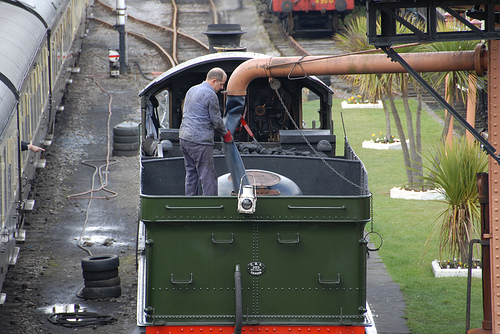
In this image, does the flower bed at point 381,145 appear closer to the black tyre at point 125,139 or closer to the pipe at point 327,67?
the black tyre at point 125,139

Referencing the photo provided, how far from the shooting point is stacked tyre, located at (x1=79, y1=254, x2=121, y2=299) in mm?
9344

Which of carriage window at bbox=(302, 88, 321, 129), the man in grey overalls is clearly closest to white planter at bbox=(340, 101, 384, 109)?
carriage window at bbox=(302, 88, 321, 129)

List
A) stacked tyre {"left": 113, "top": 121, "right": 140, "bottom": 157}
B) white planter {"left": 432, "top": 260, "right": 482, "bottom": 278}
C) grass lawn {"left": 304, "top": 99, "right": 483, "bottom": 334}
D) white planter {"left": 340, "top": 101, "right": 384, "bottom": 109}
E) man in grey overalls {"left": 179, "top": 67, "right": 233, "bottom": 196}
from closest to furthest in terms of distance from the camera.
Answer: man in grey overalls {"left": 179, "top": 67, "right": 233, "bottom": 196}
grass lawn {"left": 304, "top": 99, "right": 483, "bottom": 334}
white planter {"left": 432, "top": 260, "right": 482, "bottom": 278}
stacked tyre {"left": 113, "top": 121, "right": 140, "bottom": 157}
white planter {"left": 340, "top": 101, "right": 384, "bottom": 109}

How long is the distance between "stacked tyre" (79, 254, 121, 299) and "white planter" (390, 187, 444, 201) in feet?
23.6

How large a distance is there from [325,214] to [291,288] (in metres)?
0.74

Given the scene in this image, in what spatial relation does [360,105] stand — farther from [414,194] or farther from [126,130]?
[126,130]

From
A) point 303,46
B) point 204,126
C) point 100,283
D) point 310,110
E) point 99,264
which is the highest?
point 303,46

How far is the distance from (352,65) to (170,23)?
2638 cm

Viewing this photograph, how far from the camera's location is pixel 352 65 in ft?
22.9

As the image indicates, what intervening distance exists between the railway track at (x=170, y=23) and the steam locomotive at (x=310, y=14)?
132 inches

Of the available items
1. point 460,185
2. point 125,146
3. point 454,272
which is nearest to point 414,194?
Result: point 454,272

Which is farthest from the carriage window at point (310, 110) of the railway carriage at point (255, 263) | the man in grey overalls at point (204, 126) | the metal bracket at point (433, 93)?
the railway carriage at point (255, 263)

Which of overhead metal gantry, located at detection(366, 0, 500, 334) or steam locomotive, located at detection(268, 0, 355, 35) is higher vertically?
steam locomotive, located at detection(268, 0, 355, 35)

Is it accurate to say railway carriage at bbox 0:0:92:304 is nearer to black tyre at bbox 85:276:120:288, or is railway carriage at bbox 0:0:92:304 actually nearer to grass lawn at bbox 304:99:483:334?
black tyre at bbox 85:276:120:288
